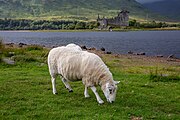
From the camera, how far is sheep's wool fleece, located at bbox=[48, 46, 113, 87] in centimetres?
1404

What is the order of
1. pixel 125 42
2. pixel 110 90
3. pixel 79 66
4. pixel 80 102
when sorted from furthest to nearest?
pixel 125 42
pixel 79 66
pixel 80 102
pixel 110 90

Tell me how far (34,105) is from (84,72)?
8.70ft

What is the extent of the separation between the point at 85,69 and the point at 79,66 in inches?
15.6

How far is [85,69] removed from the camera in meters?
14.2

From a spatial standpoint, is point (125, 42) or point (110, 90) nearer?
point (110, 90)

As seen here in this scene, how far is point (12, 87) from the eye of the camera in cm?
1739

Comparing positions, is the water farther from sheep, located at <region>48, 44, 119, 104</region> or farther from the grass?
sheep, located at <region>48, 44, 119, 104</region>

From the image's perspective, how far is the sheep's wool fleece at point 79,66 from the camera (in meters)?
14.0

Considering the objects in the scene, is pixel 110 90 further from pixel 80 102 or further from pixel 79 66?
pixel 79 66

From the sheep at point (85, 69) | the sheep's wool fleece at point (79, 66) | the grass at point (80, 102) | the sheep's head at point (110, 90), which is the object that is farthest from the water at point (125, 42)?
the sheep's head at point (110, 90)

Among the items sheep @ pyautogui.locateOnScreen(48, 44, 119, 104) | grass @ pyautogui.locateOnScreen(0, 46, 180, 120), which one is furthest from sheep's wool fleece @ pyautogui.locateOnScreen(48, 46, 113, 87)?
grass @ pyautogui.locateOnScreen(0, 46, 180, 120)

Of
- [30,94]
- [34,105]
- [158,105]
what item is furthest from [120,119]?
[30,94]

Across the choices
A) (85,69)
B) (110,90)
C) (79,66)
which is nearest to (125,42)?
(79,66)

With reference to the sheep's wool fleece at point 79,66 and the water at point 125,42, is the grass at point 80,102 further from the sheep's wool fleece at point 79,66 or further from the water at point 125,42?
the water at point 125,42
